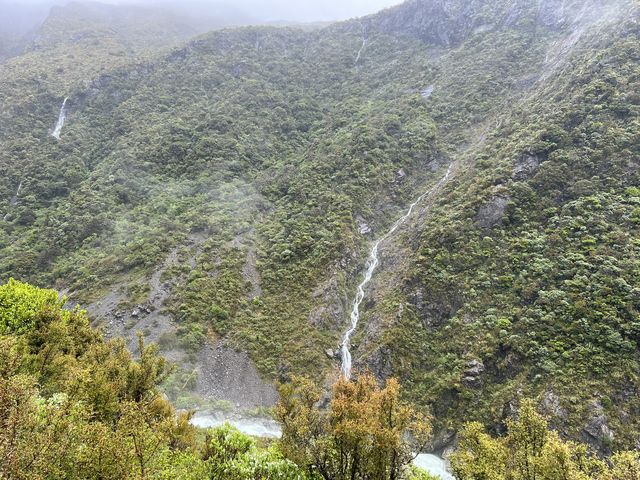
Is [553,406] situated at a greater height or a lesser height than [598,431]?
lesser

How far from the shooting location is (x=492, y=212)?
48.8 meters

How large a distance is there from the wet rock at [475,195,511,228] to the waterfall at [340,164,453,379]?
13.4 meters

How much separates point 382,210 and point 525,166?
2161 centimetres

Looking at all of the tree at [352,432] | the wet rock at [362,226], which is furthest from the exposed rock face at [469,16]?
the tree at [352,432]

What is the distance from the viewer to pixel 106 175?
241ft

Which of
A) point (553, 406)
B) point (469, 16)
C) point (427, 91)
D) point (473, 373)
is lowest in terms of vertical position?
point (473, 373)

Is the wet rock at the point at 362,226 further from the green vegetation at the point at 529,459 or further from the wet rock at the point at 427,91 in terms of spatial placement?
the wet rock at the point at 427,91

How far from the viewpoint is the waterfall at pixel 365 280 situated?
143ft

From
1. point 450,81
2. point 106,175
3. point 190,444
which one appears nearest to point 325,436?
point 190,444

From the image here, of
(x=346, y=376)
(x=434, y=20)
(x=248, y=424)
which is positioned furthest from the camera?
(x=434, y=20)

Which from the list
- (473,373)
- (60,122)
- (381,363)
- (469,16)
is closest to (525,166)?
(473,373)

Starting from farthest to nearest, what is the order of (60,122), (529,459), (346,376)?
(60,122) < (346,376) < (529,459)

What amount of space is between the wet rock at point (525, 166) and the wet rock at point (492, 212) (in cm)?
416

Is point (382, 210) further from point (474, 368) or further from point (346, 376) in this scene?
point (474, 368)
